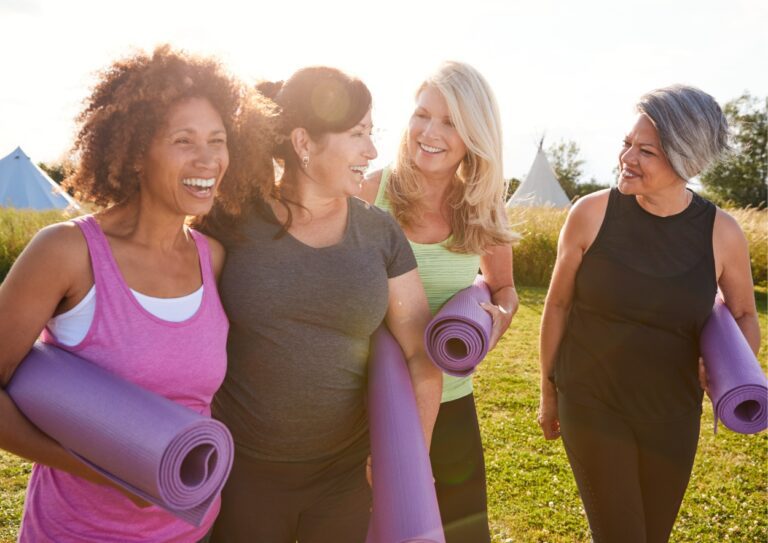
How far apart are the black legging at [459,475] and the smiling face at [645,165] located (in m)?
1.17

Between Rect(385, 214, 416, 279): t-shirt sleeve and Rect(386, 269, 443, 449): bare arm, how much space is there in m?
0.02

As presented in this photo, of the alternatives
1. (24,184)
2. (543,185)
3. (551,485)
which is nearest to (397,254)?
(551,485)

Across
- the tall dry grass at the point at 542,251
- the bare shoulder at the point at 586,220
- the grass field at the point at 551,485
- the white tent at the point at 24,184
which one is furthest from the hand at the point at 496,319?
the white tent at the point at 24,184

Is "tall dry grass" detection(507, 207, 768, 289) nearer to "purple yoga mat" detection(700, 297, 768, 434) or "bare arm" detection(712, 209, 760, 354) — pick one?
"bare arm" detection(712, 209, 760, 354)

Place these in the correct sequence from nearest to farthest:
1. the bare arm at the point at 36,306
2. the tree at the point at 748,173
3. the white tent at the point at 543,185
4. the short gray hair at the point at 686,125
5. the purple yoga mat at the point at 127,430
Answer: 1. the purple yoga mat at the point at 127,430
2. the bare arm at the point at 36,306
3. the short gray hair at the point at 686,125
4. the white tent at the point at 543,185
5. the tree at the point at 748,173

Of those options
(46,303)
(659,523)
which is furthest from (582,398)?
(46,303)

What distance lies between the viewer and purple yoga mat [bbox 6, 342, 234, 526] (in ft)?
4.26

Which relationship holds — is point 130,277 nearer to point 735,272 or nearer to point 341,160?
point 341,160

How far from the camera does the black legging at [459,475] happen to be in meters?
2.52

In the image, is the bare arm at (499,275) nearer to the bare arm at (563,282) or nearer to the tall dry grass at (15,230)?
the bare arm at (563,282)

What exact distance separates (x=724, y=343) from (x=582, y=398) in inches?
23.0

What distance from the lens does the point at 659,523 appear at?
2.50 m

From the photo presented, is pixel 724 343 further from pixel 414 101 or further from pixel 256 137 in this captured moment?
pixel 256 137

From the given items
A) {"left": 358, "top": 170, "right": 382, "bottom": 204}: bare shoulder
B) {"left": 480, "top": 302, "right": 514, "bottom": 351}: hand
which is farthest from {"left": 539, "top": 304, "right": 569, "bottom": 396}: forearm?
{"left": 358, "top": 170, "right": 382, "bottom": 204}: bare shoulder
